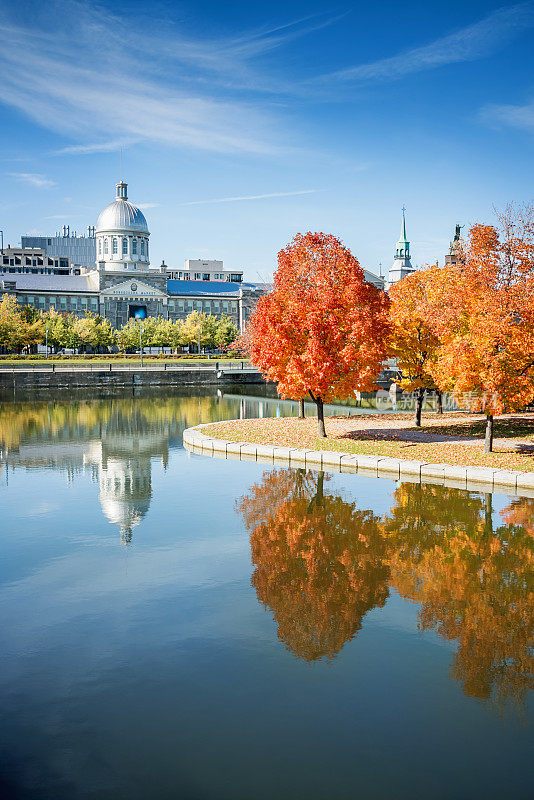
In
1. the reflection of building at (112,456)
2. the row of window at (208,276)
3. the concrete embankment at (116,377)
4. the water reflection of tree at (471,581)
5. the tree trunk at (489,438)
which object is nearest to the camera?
the water reflection of tree at (471,581)

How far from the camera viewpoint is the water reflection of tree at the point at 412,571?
36.8 ft

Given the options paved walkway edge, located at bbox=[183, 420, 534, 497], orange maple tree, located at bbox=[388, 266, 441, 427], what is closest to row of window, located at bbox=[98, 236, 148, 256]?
orange maple tree, located at bbox=[388, 266, 441, 427]

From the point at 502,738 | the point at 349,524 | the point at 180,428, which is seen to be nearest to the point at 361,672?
the point at 502,738

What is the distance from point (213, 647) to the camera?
11234 millimetres

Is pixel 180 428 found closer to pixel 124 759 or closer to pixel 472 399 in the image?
pixel 472 399

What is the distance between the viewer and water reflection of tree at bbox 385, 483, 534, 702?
10.6m

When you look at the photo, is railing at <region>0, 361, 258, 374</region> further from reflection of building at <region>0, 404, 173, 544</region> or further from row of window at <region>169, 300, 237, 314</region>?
row of window at <region>169, 300, 237, 314</region>

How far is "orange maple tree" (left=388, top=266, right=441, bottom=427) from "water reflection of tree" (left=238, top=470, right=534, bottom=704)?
13331 millimetres

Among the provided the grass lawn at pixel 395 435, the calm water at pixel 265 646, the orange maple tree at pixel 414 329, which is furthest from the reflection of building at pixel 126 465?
the orange maple tree at pixel 414 329

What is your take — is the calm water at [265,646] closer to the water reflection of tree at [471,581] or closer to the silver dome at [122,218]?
the water reflection of tree at [471,581]

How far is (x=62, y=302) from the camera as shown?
13400cm

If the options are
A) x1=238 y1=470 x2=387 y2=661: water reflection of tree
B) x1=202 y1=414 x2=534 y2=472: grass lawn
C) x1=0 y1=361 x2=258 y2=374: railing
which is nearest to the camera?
x1=238 y1=470 x2=387 y2=661: water reflection of tree

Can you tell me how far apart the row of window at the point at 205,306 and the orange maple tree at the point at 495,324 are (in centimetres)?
12000

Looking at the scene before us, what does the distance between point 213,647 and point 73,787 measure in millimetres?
3518
